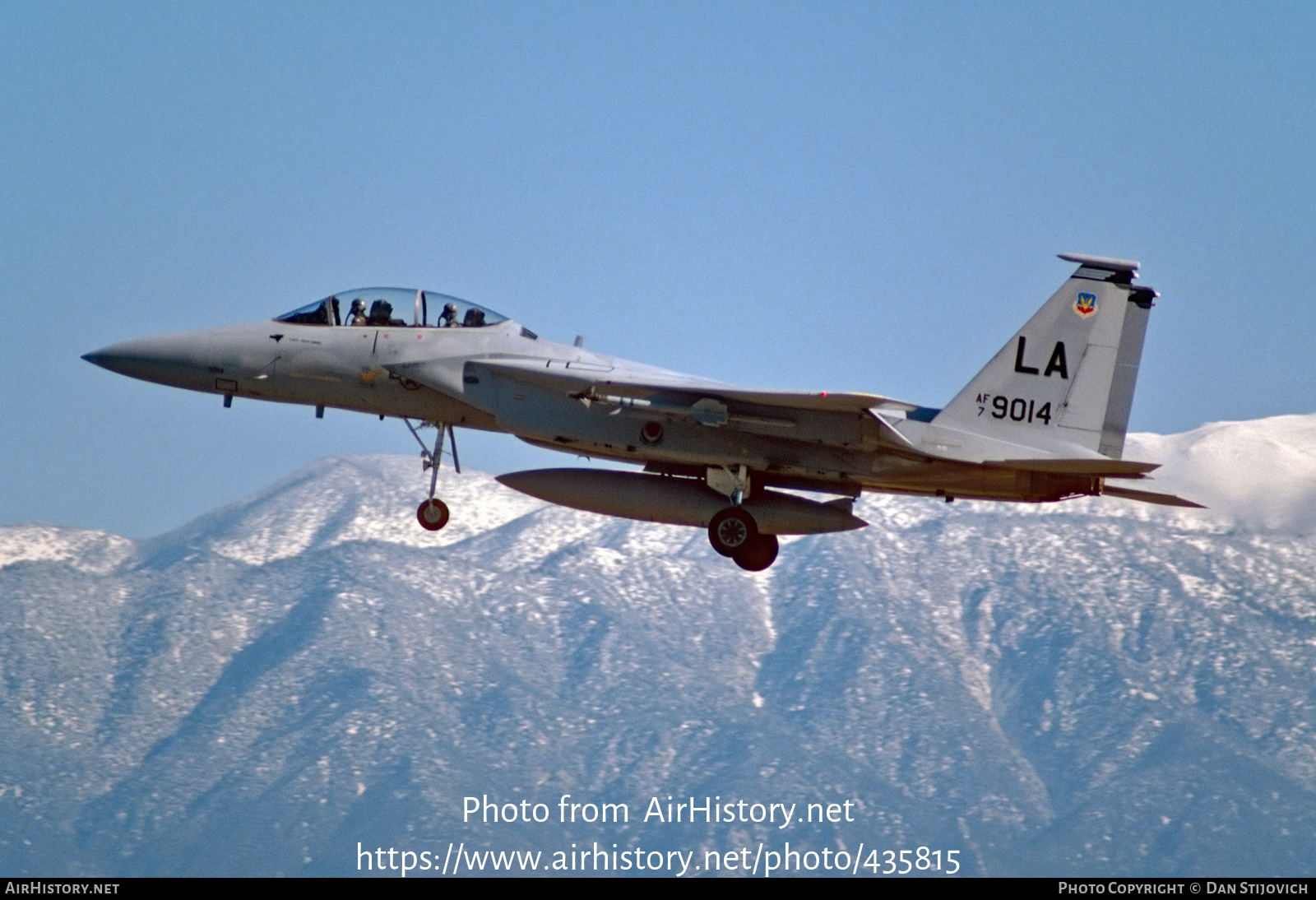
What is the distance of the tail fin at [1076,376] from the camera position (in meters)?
23.4

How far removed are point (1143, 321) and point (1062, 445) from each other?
2.22m

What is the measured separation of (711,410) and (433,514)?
14.9 ft

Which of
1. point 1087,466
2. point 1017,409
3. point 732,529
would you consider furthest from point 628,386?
point 1087,466

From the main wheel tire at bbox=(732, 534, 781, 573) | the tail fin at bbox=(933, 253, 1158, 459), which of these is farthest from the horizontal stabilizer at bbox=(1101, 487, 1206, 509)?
the main wheel tire at bbox=(732, 534, 781, 573)

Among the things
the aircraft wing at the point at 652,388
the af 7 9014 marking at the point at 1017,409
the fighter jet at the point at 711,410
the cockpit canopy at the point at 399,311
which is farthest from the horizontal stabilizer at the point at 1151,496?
the cockpit canopy at the point at 399,311

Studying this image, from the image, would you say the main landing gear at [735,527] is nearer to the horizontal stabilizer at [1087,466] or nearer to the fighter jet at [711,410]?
the fighter jet at [711,410]

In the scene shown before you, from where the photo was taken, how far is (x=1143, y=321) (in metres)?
23.6

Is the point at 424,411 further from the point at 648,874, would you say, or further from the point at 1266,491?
the point at 648,874

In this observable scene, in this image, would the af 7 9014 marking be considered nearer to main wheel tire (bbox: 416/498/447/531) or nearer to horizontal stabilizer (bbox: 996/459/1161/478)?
horizontal stabilizer (bbox: 996/459/1161/478)

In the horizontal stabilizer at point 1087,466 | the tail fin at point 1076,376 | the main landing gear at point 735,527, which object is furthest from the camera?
the main landing gear at point 735,527

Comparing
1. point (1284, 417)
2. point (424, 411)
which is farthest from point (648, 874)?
point (424, 411)

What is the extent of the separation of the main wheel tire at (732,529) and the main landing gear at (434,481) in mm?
3842

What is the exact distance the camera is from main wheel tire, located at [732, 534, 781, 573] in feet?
78.7

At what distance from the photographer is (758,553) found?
24156 mm
